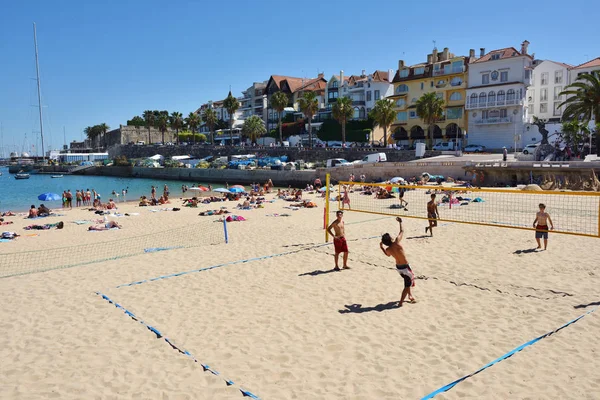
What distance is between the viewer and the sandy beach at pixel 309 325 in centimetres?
523

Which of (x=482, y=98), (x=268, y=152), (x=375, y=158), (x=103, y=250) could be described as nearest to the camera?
(x=103, y=250)

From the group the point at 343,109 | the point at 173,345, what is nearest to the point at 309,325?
the point at 173,345

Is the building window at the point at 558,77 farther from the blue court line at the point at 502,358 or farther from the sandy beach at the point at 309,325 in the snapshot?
the blue court line at the point at 502,358

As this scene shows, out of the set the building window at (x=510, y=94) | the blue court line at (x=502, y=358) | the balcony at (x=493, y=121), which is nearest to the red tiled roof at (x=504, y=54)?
the building window at (x=510, y=94)

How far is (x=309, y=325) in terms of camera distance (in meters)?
6.96

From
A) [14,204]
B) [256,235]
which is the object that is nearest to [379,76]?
[14,204]

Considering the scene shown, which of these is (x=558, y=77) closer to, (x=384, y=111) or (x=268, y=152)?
(x=384, y=111)

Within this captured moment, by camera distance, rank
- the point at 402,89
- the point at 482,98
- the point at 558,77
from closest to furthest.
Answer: the point at 482,98 < the point at 558,77 < the point at 402,89

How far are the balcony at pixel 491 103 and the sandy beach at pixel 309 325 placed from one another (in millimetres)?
37326

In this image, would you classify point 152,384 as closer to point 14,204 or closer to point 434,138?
point 14,204

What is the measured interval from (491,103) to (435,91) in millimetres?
Answer: 7420

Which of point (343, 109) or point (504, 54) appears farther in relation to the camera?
point (343, 109)

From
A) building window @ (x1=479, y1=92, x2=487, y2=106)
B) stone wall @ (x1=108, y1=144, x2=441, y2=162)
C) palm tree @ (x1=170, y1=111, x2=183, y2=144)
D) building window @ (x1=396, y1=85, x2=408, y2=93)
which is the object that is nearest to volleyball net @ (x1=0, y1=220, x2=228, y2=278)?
stone wall @ (x1=108, y1=144, x2=441, y2=162)

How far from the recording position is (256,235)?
49.1 feet
